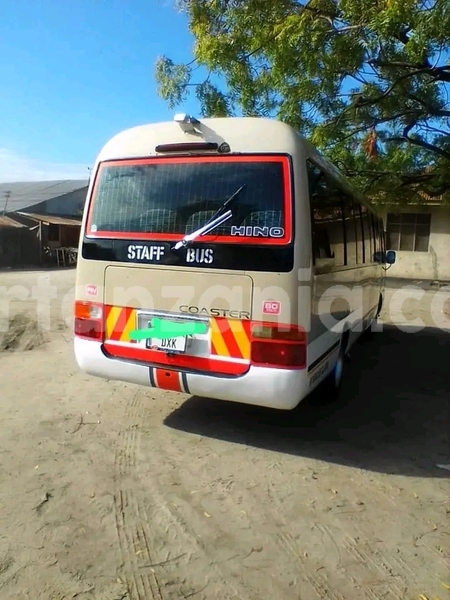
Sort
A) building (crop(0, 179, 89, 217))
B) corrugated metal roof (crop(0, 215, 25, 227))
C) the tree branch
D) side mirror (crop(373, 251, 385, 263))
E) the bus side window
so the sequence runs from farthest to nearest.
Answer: building (crop(0, 179, 89, 217))
corrugated metal roof (crop(0, 215, 25, 227))
the tree branch
side mirror (crop(373, 251, 385, 263))
the bus side window

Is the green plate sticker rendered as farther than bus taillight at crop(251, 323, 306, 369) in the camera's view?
Yes

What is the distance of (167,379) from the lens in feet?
13.8

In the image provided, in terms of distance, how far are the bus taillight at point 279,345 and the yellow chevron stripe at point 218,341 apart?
27cm

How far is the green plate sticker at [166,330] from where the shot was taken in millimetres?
4098

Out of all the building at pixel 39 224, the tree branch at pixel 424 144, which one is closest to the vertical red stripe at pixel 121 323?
the tree branch at pixel 424 144

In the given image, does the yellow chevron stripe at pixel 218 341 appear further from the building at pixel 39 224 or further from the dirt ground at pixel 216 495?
the building at pixel 39 224

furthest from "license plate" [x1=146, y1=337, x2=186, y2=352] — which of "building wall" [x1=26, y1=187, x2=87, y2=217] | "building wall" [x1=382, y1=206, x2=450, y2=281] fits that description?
"building wall" [x1=26, y1=187, x2=87, y2=217]

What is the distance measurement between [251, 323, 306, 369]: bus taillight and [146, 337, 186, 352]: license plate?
0.64 meters

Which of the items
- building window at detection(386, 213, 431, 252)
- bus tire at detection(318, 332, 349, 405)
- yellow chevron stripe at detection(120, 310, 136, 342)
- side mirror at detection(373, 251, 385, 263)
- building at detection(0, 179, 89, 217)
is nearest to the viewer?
yellow chevron stripe at detection(120, 310, 136, 342)

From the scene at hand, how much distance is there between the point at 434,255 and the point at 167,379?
17.7 meters

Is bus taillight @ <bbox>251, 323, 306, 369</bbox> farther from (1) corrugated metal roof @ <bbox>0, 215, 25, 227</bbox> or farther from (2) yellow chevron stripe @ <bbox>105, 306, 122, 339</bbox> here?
(1) corrugated metal roof @ <bbox>0, 215, 25, 227</bbox>

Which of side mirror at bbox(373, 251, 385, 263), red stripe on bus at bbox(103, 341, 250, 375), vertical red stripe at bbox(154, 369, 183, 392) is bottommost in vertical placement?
vertical red stripe at bbox(154, 369, 183, 392)

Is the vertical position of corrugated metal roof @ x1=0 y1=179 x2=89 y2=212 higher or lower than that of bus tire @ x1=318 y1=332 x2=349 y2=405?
higher

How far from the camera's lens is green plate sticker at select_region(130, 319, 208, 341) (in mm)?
4098
